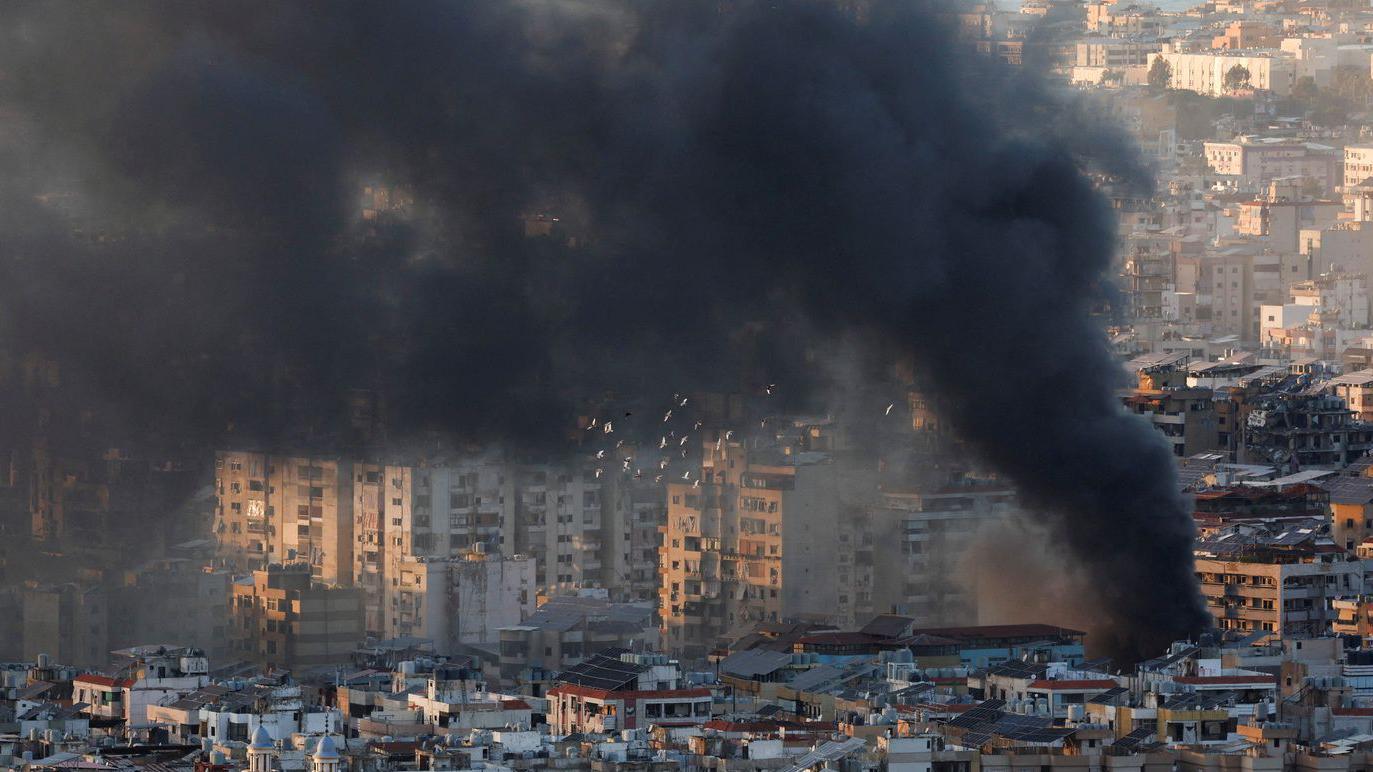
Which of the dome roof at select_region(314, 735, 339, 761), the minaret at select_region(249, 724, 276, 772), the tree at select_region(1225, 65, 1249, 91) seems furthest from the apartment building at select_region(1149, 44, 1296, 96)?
the dome roof at select_region(314, 735, 339, 761)

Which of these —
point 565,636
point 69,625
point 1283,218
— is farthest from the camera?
point 1283,218

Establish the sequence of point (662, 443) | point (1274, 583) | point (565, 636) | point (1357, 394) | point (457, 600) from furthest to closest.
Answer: point (1357, 394) → point (662, 443) → point (457, 600) → point (1274, 583) → point (565, 636)

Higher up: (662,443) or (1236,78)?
(1236,78)

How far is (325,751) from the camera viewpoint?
124ft

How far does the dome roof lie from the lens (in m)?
37.5

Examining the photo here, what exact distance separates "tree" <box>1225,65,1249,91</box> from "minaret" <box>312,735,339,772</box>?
90989 mm

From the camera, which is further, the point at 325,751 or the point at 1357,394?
the point at 1357,394

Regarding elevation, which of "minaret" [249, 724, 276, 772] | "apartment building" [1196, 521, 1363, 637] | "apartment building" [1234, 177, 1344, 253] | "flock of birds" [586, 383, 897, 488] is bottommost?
"minaret" [249, 724, 276, 772]

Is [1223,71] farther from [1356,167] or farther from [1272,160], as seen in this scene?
[1356,167]

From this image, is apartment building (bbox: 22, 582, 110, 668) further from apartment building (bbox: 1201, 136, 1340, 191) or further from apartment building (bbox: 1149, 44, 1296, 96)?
apartment building (bbox: 1149, 44, 1296, 96)

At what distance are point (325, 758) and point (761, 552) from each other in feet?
59.7

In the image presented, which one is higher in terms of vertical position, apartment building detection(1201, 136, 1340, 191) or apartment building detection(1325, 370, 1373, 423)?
apartment building detection(1201, 136, 1340, 191)

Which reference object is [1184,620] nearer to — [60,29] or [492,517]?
[492,517]

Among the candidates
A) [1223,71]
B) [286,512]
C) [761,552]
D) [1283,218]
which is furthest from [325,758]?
[1223,71]
